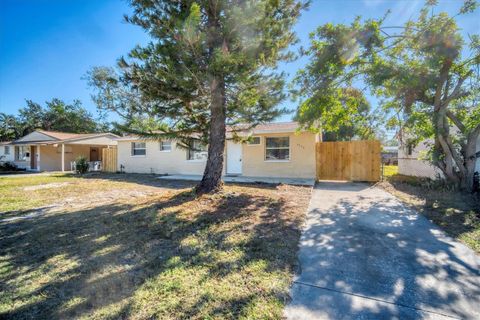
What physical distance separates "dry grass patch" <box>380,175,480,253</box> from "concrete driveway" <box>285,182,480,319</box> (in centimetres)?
32

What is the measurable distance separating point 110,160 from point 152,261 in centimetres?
1705

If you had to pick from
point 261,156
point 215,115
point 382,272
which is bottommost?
point 382,272

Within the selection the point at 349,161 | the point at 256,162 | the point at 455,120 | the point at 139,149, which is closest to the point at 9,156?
the point at 139,149

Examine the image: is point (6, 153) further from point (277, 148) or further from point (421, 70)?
point (421, 70)

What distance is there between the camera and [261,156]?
12461mm

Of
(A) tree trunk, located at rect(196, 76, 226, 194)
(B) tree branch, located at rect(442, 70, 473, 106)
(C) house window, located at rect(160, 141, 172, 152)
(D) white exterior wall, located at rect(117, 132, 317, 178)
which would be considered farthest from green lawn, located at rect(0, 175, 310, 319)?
(C) house window, located at rect(160, 141, 172, 152)

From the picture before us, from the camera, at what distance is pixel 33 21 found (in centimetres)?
789

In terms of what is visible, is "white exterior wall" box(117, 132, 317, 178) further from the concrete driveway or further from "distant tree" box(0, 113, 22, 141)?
"distant tree" box(0, 113, 22, 141)

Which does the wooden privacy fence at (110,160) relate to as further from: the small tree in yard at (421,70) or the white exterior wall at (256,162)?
the small tree in yard at (421,70)

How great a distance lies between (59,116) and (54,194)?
3453 centimetres

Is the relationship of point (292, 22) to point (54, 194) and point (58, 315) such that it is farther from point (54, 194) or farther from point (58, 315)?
point (54, 194)

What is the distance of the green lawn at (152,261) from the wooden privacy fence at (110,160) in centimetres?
1196

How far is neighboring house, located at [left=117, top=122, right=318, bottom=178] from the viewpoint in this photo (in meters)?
11.5

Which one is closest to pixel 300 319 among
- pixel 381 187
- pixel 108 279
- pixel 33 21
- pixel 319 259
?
pixel 319 259
